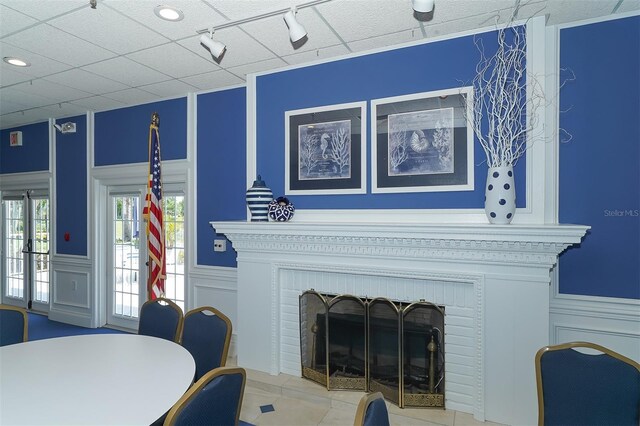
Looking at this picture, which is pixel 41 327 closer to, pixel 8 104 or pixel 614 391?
pixel 8 104

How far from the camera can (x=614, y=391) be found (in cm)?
169

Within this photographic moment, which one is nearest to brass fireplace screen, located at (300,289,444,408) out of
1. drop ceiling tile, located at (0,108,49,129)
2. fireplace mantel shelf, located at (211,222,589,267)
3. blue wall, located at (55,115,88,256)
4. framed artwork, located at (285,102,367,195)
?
fireplace mantel shelf, located at (211,222,589,267)

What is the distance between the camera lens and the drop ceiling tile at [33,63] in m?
2.99

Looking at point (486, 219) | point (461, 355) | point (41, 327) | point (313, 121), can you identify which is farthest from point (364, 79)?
point (41, 327)

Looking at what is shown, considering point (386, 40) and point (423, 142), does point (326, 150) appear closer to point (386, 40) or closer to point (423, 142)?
point (423, 142)

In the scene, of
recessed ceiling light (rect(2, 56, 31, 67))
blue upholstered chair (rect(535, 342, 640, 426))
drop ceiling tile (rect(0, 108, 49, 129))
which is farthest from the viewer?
drop ceiling tile (rect(0, 108, 49, 129))

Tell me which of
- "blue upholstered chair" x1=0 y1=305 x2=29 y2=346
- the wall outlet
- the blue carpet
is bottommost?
the blue carpet

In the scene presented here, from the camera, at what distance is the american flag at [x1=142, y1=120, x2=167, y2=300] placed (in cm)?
381

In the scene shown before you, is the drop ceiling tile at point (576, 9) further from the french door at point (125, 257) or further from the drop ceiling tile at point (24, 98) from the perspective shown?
the drop ceiling tile at point (24, 98)

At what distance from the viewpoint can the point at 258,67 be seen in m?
3.37

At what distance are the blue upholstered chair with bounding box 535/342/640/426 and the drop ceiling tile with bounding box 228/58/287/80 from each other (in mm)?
2948

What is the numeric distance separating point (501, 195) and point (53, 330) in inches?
219

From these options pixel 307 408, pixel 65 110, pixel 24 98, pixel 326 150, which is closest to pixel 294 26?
pixel 326 150

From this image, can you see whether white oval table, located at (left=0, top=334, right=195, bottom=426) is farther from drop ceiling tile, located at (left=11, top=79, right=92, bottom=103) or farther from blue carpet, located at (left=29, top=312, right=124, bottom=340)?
drop ceiling tile, located at (left=11, top=79, right=92, bottom=103)
